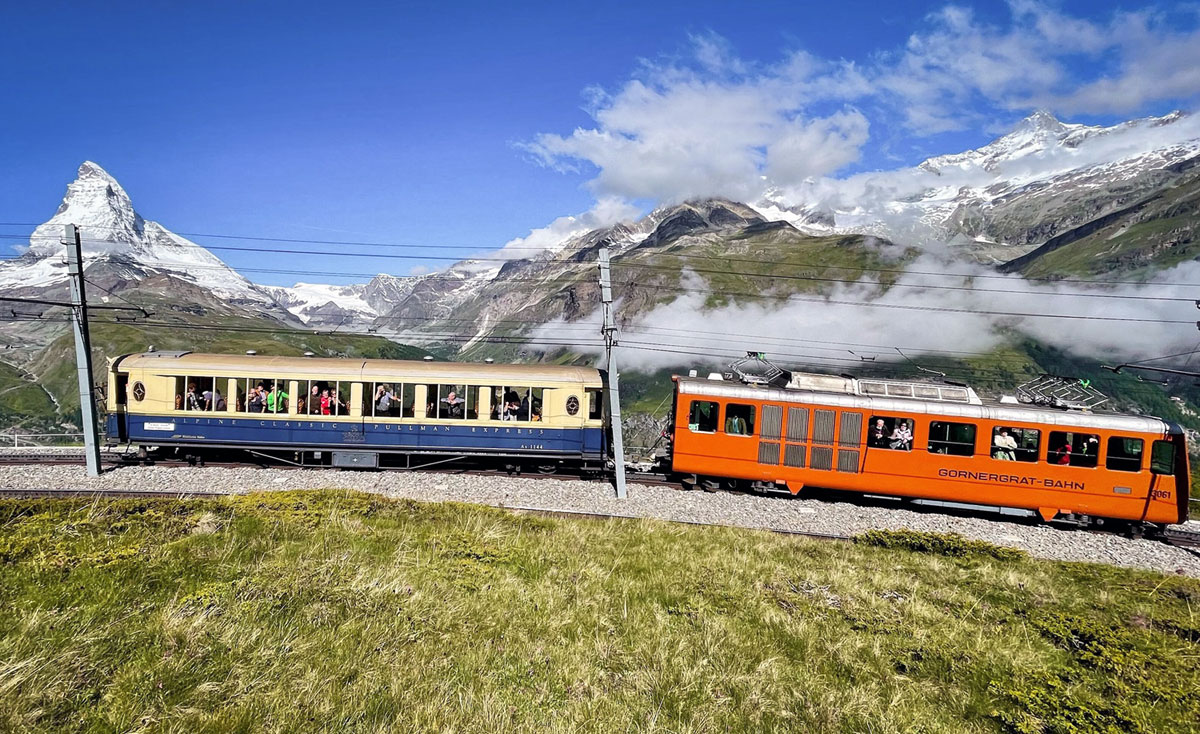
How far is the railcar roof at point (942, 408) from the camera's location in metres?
19.5

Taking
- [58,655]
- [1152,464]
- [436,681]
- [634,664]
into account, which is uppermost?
[58,655]

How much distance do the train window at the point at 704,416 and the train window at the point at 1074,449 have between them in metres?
10.6

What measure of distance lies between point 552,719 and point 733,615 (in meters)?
3.80

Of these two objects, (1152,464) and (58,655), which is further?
(1152,464)

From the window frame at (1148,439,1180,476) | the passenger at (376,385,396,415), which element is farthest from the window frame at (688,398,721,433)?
the window frame at (1148,439,1180,476)

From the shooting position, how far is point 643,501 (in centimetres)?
1970

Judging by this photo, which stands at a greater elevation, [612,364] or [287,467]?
[612,364]

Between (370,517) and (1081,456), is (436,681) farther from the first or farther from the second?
(1081,456)

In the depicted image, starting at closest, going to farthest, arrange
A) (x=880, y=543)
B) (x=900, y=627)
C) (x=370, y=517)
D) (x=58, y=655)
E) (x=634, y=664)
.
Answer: (x=58, y=655) → (x=634, y=664) → (x=900, y=627) → (x=370, y=517) → (x=880, y=543)

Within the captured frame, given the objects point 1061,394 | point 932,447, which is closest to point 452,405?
point 932,447

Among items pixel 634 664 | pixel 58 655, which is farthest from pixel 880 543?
pixel 58 655

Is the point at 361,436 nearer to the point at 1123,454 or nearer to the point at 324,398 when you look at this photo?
the point at 324,398

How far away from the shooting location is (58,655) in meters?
4.52

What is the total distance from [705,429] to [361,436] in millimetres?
12428
